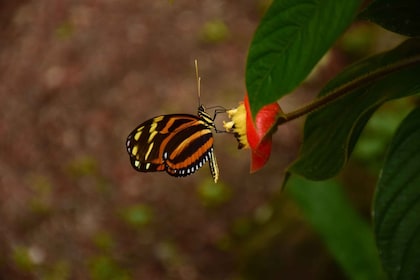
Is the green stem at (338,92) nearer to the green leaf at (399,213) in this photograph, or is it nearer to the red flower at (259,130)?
the red flower at (259,130)

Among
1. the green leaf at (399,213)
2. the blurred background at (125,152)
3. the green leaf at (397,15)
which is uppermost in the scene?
the blurred background at (125,152)

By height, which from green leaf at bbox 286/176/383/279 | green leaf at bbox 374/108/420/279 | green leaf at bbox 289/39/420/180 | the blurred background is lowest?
green leaf at bbox 374/108/420/279

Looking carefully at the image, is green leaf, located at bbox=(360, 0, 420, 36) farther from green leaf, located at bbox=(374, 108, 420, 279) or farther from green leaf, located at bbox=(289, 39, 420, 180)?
green leaf, located at bbox=(374, 108, 420, 279)

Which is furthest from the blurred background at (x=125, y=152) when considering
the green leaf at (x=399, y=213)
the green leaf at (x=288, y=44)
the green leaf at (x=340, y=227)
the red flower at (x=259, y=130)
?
the green leaf at (x=288, y=44)

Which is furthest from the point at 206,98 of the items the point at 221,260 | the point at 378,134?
the point at 378,134

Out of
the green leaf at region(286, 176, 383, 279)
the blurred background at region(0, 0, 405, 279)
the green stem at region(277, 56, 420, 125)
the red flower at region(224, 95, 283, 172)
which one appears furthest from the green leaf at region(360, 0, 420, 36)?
the blurred background at region(0, 0, 405, 279)

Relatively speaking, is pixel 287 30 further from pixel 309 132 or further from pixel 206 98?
pixel 206 98

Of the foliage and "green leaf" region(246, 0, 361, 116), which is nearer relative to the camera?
"green leaf" region(246, 0, 361, 116)
